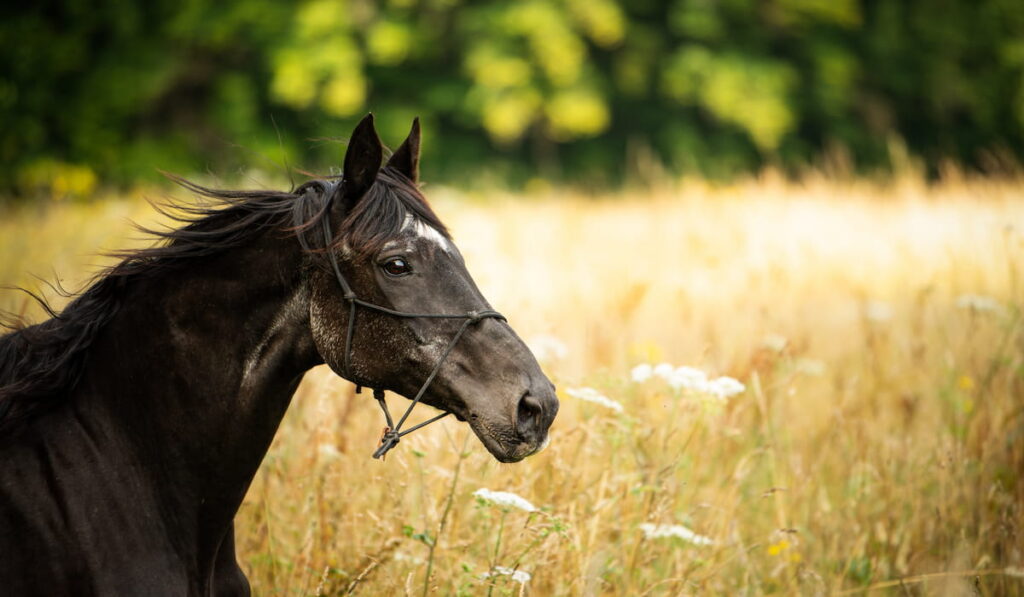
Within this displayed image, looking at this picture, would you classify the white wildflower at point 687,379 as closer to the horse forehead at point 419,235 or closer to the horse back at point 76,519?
the horse forehead at point 419,235

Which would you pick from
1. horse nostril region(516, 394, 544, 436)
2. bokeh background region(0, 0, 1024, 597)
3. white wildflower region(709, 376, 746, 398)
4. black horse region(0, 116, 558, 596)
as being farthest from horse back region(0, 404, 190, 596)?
white wildflower region(709, 376, 746, 398)

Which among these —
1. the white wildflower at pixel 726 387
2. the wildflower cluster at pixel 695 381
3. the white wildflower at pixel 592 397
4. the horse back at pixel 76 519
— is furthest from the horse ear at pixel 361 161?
the white wildflower at pixel 726 387

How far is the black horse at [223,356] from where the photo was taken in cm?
199

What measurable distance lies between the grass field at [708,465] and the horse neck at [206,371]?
732 millimetres

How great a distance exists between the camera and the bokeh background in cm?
327

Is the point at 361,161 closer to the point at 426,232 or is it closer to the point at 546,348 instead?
the point at 426,232

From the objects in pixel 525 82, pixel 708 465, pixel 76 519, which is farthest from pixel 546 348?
pixel 525 82

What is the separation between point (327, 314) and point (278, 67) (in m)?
17.3

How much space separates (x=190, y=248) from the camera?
7.03 ft

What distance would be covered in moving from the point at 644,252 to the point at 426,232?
268 inches

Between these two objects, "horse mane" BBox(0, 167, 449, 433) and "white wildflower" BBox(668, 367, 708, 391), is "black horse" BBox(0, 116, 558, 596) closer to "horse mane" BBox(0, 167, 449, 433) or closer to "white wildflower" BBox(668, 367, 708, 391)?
"horse mane" BBox(0, 167, 449, 433)

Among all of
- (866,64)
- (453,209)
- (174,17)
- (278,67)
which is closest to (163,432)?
(453,209)

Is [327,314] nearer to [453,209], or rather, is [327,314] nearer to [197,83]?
[453,209]

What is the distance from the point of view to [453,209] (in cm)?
1106
